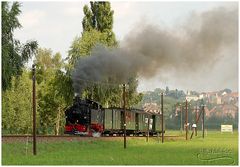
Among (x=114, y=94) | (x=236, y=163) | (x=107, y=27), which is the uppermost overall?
(x=107, y=27)

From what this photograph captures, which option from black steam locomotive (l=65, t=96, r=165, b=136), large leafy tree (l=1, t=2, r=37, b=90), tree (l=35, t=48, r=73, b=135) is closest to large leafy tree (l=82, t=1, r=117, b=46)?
tree (l=35, t=48, r=73, b=135)

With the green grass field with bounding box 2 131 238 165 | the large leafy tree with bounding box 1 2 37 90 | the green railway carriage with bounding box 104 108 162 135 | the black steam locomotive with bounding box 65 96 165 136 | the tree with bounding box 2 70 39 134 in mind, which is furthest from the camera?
the tree with bounding box 2 70 39 134

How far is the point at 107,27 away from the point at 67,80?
9.79 m

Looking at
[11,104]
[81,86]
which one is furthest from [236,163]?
[11,104]

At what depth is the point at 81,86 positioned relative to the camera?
174 feet

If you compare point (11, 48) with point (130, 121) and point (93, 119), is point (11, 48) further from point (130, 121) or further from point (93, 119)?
point (130, 121)

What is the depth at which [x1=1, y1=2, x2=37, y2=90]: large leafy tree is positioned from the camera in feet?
142

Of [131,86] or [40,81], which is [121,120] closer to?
[131,86]

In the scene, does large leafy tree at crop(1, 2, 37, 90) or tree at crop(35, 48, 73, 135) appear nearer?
large leafy tree at crop(1, 2, 37, 90)

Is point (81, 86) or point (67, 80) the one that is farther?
point (67, 80)

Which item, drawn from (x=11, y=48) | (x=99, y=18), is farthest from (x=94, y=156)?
(x=99, y=18)

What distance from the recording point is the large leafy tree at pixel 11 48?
4334 centimetres

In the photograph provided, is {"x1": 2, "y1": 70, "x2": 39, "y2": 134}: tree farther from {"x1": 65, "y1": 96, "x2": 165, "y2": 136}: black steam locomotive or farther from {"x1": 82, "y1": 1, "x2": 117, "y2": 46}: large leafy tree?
{"x1": 65, "y1": 96, "x2": 165, "y2": 136}: black steam locomotive

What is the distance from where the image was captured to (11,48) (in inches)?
1754
